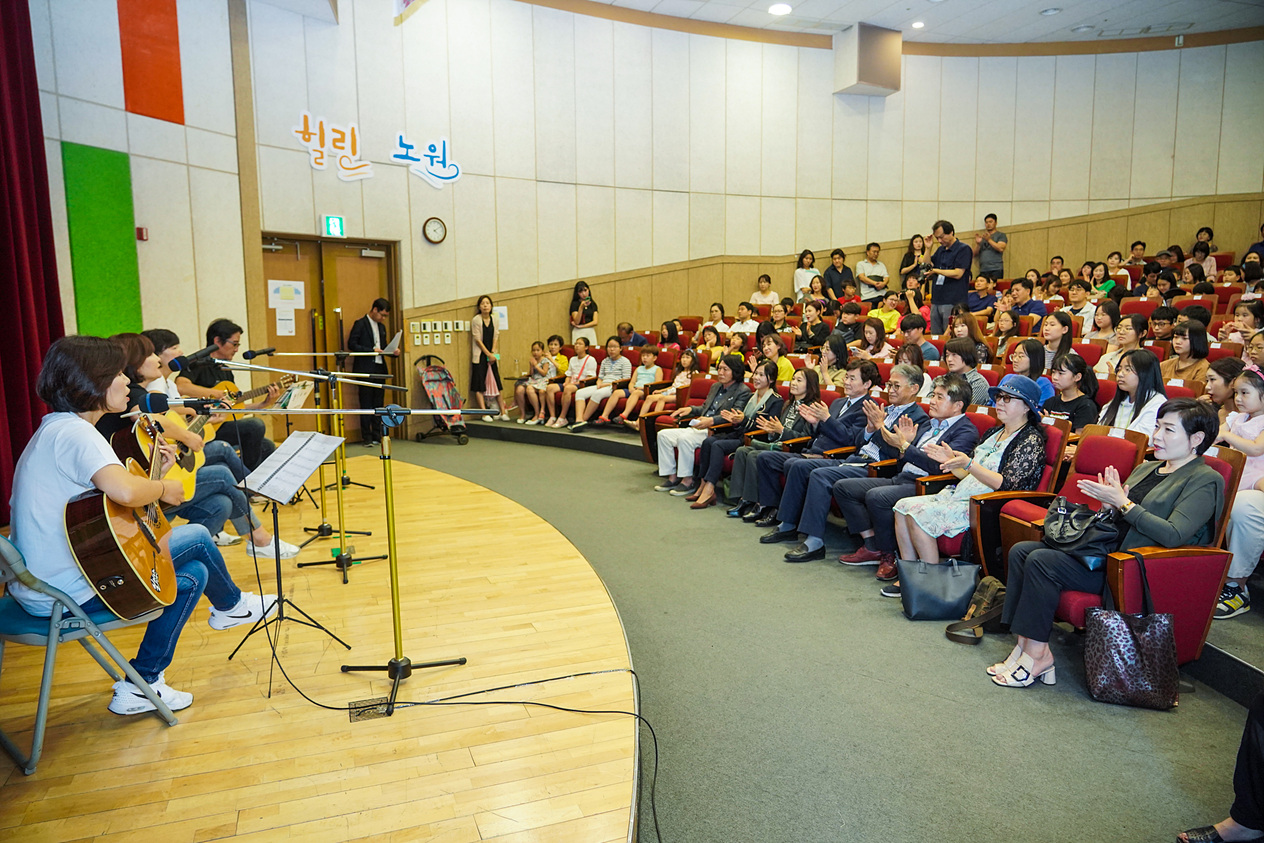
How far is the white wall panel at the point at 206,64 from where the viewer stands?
6.12m

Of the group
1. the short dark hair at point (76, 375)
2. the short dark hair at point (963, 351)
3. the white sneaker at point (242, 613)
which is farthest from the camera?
the short dark hair at point (963, 351)

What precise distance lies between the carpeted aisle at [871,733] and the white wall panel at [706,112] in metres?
6.95

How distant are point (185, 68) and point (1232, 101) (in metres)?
12.0

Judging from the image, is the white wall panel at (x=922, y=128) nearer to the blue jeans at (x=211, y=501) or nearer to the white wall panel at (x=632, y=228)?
the white wall panel at (x=632, y=228)

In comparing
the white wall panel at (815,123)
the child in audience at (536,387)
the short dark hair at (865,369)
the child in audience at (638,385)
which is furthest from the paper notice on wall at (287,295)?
the white wall panel at (815,123)

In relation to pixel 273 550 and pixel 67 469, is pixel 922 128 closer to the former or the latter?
pixel 273 550

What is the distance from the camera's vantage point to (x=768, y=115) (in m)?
9.73

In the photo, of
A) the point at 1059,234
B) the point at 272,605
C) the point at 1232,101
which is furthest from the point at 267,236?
the point at 1232,101

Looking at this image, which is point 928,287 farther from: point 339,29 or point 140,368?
point 140,368

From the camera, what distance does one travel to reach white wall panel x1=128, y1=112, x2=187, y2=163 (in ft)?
18.6

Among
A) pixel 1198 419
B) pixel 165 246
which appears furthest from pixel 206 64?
pixel 1198 419

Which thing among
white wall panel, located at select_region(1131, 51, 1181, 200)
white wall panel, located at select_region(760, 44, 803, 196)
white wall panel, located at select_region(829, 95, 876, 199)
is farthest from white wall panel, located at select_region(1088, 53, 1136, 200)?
white wall panel, located at select_region(760, 44, 803, 196)

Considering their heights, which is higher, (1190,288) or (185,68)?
(185,68)

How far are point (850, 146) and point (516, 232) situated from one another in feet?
15.6
